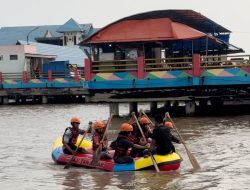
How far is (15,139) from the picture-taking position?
18.9 metres

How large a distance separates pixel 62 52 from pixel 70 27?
26.0 meters

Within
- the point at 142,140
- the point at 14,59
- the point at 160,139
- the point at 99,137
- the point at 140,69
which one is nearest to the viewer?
the point at 160,139

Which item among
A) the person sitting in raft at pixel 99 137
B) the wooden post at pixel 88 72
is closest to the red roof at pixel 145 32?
the wooden post at pixel 88 72

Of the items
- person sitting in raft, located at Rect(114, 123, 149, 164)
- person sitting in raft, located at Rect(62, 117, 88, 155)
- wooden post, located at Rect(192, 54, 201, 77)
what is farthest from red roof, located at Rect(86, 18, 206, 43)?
person sitting in raft, located at Rect(114, 123, 149, 164)

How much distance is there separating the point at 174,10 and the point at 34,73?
2154cm

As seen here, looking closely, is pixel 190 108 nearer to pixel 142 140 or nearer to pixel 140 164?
pixel 142 140

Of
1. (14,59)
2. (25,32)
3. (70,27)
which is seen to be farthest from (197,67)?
(25,32)

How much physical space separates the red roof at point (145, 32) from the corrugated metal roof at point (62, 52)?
26.7 metres

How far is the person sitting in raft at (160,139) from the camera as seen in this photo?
38.0 feet

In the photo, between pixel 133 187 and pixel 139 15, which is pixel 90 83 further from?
pixel 133 187

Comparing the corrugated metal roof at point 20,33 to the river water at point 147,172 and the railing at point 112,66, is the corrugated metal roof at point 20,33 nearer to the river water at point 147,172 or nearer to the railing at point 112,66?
the railing at point 112,66

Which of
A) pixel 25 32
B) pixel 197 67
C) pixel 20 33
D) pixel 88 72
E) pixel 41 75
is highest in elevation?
pixel 25 32

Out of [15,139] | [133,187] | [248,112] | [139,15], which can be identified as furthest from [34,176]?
[248,112]

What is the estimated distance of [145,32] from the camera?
953 inches
